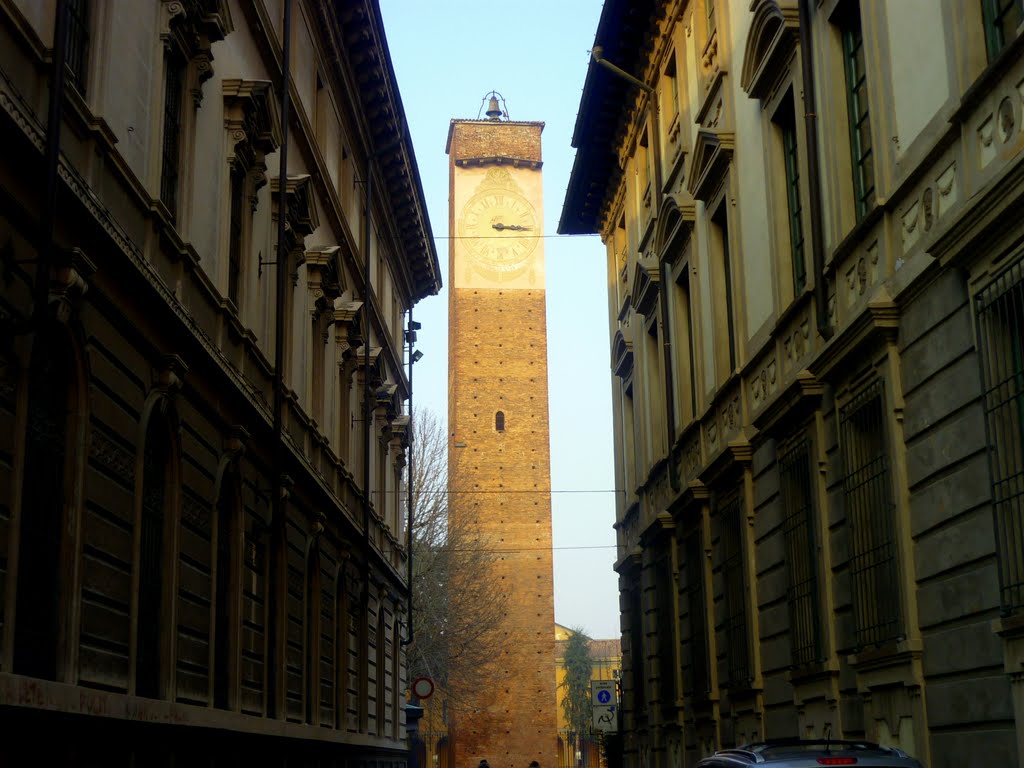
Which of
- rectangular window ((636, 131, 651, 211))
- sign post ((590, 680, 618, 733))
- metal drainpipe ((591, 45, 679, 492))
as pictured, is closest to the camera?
metal drainpipe ((591, 45, 679, 492))

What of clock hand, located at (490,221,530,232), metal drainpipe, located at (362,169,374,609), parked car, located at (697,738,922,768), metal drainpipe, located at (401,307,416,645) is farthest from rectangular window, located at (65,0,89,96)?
clock hand, located at (490,221,530,232)

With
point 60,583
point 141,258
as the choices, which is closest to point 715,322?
point 141,258

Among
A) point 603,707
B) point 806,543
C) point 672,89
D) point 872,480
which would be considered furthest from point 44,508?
point 603,707

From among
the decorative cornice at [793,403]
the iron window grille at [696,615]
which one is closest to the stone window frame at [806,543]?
the decorative cornice at [793,403]

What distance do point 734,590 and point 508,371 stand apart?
51105 millimetres

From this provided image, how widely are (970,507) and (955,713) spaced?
1476 mm

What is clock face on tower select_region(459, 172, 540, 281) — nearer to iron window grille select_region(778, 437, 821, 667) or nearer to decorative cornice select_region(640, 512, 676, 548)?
decorative cornice select_region(640, 512, 676, 548)

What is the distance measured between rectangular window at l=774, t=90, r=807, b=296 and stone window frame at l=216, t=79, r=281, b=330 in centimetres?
563

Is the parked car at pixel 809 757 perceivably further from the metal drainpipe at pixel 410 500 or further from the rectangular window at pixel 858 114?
the metal drainpipe at pixel 410 500

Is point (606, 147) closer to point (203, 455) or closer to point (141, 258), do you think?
point (203, 455)

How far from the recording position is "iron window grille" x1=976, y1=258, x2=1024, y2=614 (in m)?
8.69

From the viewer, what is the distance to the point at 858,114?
12750 millimetres

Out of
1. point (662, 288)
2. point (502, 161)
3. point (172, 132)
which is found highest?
point (502, 161)

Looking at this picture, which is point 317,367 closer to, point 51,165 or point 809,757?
point 51,165
